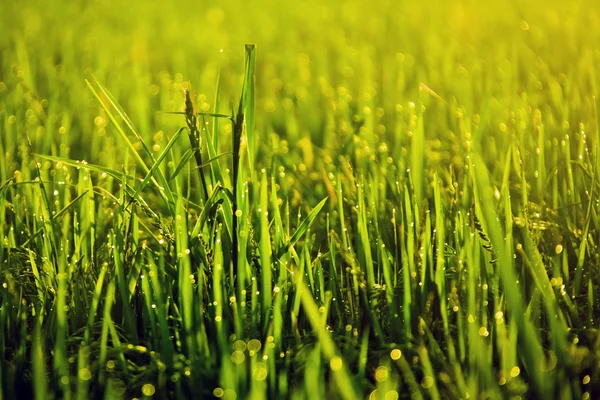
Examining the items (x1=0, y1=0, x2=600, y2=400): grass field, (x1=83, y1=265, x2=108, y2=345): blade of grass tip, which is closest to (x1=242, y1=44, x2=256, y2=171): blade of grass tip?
(x1=0, y1=0, x2=600, y2=400): grass field

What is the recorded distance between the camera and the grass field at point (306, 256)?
1.01 m

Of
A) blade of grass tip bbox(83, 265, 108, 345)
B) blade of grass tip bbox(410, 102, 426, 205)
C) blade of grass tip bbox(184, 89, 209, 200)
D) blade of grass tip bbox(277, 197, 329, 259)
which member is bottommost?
blade of grass tip bbox(83, 265, 108, 345)

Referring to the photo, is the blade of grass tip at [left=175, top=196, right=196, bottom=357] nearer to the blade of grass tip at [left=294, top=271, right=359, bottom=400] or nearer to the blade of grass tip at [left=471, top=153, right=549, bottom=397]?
the blade of grass tip at [left=294, top=271, right=359, bottom=400]

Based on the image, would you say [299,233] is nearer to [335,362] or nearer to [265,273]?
[265,273]

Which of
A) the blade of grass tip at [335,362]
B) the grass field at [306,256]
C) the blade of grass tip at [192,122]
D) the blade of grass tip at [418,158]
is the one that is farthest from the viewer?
the blade of grass tip at [418,158]

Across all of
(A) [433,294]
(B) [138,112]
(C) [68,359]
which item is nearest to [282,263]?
(A) [433,294]

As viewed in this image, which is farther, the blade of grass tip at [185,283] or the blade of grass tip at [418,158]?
the blade of grass tip at [418,158]

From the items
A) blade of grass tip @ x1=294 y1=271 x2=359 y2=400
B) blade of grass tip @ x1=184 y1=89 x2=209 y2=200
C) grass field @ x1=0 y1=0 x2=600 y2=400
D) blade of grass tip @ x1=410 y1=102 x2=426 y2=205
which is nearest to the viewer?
blade of grass tip @ x1=294 y1=271 x2=359 y2=400

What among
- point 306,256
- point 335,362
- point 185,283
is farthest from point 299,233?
point 335,362

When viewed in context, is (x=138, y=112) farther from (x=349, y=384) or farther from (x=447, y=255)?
(x=349, y=384)

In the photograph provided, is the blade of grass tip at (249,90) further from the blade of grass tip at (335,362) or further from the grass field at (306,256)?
the blade of grass tip at (335,362)

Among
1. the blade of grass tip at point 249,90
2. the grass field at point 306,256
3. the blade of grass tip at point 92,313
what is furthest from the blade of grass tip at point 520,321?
the blade of grass tip at point 92,313

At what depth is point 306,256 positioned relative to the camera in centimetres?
122

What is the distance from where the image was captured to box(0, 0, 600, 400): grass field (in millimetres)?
1013
